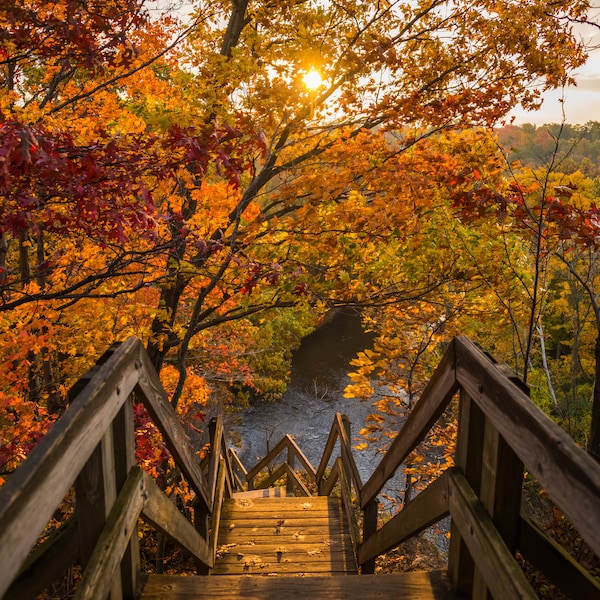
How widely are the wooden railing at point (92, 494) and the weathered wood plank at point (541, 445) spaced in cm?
123

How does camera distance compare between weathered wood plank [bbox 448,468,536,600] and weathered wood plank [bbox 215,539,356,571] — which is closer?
weathered wood plank [bbox 448,468,536,600]

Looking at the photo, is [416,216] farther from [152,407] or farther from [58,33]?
A: [152,407]

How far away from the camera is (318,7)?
5691mm

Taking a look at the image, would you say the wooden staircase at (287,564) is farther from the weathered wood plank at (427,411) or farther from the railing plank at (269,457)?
the railing plank at (269,457)

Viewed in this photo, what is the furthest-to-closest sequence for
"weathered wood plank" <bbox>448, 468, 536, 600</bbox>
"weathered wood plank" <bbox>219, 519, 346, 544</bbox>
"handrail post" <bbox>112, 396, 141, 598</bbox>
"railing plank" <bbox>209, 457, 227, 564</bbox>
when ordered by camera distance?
"weathered wood plank" <bbox>219, 519, 346, 544</bbox>, "railing plank" <bbox>209, 457, 227, 564</bbox>, "handrail post" <bbox>112, 396, 141, 598</bbox>, "weathered wood plank" <bbox>448, 468, 536, 600</bbox>

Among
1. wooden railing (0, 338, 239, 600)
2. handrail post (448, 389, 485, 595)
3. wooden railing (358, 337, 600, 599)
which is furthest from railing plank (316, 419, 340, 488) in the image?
wooden railing (0, 338, 239, 600)

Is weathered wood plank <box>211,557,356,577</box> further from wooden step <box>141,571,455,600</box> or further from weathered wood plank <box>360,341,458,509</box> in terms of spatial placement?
wooden step <box>141,571,455,600</box>

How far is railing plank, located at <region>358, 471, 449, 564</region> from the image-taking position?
221 cm

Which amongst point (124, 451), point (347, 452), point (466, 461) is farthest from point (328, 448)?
point (124, 451)

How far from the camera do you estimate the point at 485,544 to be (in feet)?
5.69

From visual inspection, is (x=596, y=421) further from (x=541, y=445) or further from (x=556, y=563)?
(x=541, y=445)

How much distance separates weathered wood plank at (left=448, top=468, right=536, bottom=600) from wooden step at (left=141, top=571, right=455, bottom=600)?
0.46 m

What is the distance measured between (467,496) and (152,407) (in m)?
1.41

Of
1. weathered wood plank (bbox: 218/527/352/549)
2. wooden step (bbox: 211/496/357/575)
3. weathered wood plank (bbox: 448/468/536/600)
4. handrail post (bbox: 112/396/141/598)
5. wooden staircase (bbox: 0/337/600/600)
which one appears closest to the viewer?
wooden staircase (bbox: 0/337/600/600)
